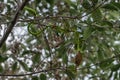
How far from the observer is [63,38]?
1949 mm

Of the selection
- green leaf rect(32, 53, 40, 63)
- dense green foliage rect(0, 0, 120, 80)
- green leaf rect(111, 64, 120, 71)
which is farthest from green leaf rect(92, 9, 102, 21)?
green leaf rect(32, 53, 40, 63)

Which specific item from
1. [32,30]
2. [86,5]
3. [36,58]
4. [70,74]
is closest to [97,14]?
[86,5]

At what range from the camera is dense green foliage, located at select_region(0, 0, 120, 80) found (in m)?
1.71

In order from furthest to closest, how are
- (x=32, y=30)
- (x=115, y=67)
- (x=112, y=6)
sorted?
(x=115, y=67), (x=32, y=30), (x=112, y=6)

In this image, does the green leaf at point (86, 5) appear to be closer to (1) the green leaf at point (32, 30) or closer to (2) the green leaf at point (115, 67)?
(1) the green leaf at point (32, 30)

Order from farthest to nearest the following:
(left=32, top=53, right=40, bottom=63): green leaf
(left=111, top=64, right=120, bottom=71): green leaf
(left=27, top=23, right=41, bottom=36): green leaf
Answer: (left=32, top=53, right=40, bottom=63): green leaf
(left=111, top=64, right=120, bottom=71): green leaf
(left=27, top=23, right=41, bottom=36): green leaf

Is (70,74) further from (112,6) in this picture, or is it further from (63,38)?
(112,6)

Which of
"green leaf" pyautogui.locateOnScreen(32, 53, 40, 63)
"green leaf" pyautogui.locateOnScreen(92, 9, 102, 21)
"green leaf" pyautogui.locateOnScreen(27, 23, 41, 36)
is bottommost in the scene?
"green leaf" pyautogui.locateOnScreen(32, 53, 40, 63)

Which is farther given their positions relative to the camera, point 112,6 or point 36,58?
point 36,58

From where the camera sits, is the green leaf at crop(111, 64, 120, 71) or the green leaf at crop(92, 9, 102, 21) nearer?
A: the green leaf at crop(92, 9, 102, 21)

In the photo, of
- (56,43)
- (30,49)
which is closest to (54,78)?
(56,43)

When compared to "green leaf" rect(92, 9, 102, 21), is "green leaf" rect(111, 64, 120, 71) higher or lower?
lower

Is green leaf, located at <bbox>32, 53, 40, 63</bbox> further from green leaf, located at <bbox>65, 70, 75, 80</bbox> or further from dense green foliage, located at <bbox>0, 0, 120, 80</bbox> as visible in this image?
green leaf, located at <bbox>65, 70, 75, 80</bbox>

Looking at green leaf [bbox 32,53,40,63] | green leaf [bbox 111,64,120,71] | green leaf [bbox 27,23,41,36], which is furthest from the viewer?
green leaf [bbox 32,53,40,63]
